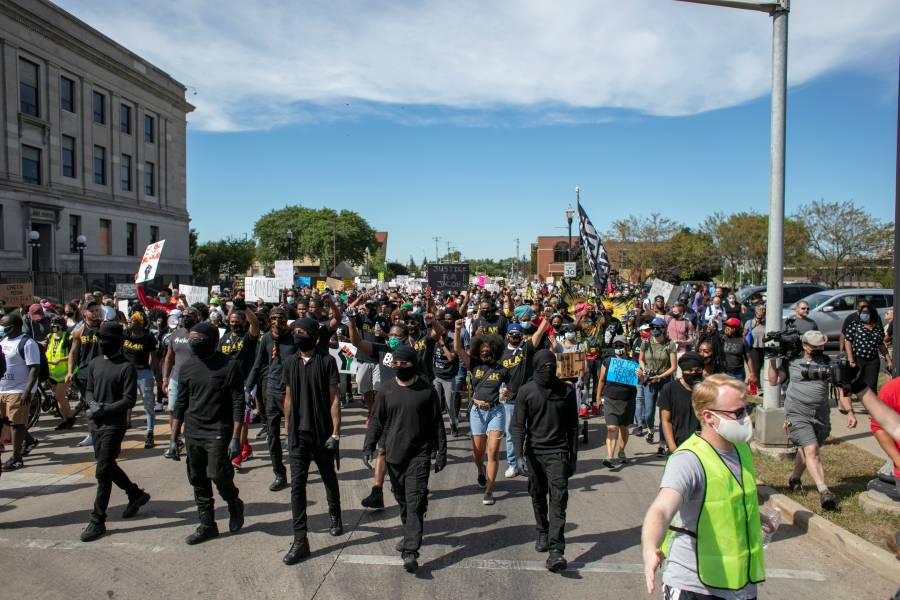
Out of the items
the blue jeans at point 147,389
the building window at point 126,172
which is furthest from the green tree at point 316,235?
the blue jeans at point 147,389

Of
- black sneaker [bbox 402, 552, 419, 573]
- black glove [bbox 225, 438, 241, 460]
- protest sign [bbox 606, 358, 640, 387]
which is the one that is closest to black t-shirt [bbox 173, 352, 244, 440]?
black glove [bbox 225, 438, 241, 460]

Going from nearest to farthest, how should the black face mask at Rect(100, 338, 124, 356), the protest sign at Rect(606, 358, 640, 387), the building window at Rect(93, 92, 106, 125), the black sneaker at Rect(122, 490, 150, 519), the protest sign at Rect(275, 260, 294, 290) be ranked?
the black face mask at Rect(100, 338, 124, 356) → the black sneaker at Rect(122, 490, 150, 519) → the protest sign at Rect(606, 358, 640, 387) → the protest sign at Rect(275, 260, 294, 290) → the building window at Rect(93, 92, 106, 125)

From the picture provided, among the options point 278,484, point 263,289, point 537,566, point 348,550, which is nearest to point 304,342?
point 348,550

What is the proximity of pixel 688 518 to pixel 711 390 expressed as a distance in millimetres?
583

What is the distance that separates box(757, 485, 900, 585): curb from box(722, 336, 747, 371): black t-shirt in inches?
154

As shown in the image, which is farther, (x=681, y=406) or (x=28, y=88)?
(x=28, y=88)

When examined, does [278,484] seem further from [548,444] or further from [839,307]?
[839,307]

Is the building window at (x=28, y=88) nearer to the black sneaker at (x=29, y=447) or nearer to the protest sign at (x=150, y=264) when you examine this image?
the protest sign at (x=150, y=264)

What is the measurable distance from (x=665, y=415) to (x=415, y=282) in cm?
3328

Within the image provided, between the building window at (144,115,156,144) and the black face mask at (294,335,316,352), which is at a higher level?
the building window at (144,115,156,144)

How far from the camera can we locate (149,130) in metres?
43.8

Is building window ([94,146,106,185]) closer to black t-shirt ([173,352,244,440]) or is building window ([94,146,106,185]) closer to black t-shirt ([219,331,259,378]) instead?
black t-shirt ([219,331,259,378])

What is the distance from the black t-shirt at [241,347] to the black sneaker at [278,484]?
1818 millimetres

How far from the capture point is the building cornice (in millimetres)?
31734
